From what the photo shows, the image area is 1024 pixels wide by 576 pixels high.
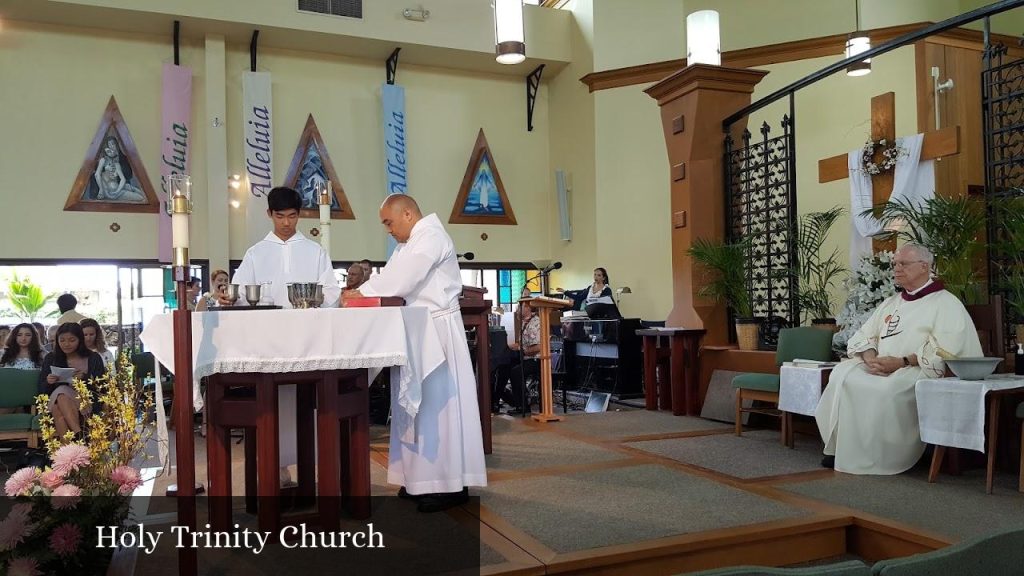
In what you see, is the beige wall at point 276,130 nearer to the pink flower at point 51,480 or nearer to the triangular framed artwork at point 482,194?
the triangular framed artwork at point 482,194

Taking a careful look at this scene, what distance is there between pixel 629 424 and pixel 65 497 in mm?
4247

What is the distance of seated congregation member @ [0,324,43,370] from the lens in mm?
6340

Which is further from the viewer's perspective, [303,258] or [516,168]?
[516,168]

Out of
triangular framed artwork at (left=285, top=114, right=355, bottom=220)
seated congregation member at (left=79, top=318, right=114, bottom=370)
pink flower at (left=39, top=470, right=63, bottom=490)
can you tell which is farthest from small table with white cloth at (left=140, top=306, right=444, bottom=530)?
triangular framed artwork at (left=285, top=114, right=355, bottom=220)

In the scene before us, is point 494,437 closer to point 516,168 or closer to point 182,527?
point 182,527

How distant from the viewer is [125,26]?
10.2 meters

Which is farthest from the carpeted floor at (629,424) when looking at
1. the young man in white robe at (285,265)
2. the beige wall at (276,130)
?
the beige wall at (276,130)

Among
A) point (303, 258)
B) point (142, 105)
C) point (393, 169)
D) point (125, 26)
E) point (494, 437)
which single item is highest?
point (125, 26)

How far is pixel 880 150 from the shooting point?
5727 mm

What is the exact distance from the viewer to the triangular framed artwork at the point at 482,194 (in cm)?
1202

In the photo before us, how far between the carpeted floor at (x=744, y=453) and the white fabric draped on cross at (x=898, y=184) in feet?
4.92

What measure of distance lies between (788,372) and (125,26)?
9127 millimetres

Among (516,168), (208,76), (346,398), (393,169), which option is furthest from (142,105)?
(346,398)

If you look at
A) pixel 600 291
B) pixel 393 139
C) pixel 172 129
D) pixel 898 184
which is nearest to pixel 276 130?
pixel 172 129
